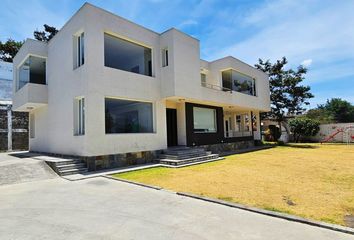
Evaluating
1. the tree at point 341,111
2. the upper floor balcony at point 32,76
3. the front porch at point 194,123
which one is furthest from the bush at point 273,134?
the tree at point 341,111

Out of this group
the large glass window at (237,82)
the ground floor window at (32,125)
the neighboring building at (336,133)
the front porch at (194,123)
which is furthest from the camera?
the neighboring building at (336,133)

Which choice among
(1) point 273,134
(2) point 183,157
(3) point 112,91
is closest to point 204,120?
(2) point 183,157

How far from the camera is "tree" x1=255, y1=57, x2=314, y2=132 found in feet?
89.5

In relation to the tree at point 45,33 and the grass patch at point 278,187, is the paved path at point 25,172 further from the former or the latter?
the tree at point 45,33

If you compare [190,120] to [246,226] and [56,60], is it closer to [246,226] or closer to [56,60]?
[56,60]

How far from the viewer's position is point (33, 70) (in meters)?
15.2

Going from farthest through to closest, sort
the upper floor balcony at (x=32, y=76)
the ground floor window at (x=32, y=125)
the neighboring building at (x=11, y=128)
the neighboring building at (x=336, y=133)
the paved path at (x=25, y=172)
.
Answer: the neighboring building at (x=336, y=133) → the neighboring building at (x=11, y=128) → the ground floor window at (x=32, y=125) → the upper floor balcony at (x=32, y=76) → the paved path at (x=25, y=172)

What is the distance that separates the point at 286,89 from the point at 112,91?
22935 millimetres

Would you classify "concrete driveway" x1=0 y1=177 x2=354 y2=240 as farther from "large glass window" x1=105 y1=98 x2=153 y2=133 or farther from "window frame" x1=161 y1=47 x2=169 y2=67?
"window frame" x1=161 y1=47 x2=169 y2=67

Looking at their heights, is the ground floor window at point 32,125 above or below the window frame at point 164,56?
below

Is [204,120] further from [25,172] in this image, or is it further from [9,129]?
[9,129]

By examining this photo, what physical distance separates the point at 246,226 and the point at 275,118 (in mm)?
27325

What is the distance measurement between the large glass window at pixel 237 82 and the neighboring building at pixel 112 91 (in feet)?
7.29

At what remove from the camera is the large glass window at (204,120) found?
16670 mm
